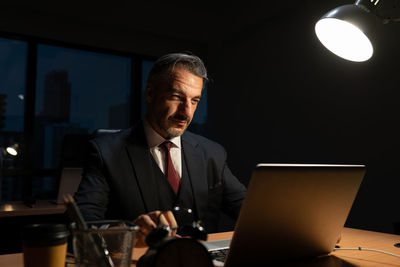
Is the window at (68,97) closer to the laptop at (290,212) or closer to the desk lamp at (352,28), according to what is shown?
the desk lamp at (352,28)

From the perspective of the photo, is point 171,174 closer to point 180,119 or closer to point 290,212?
point 180,119

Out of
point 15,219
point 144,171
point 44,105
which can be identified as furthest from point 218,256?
point 44,105

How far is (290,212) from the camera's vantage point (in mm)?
882

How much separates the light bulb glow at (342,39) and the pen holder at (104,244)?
121 centimetres

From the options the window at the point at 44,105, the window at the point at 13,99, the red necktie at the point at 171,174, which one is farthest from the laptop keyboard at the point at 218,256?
the window at the point at 13,99

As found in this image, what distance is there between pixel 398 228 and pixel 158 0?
339 cm

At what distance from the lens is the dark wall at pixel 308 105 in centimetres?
273

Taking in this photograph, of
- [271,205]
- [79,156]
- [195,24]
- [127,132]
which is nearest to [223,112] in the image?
[195,24]

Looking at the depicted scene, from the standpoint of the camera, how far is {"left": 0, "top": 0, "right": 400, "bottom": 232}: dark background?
9.08 feet

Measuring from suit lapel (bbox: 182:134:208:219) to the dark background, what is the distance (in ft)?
5.59

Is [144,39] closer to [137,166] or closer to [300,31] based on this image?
[300,31]

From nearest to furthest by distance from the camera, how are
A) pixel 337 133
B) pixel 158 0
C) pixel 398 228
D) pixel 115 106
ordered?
pixel 398 228, pixel 337 133, pixel 158 0, pixel 115 106

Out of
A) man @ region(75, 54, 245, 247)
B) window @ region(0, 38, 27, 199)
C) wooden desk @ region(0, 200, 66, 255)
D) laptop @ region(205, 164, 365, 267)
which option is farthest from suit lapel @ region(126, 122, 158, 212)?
window @ region(0, 38, 27, 199)

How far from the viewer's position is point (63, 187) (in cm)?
313
